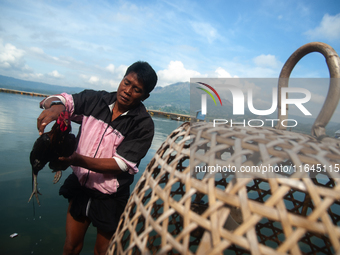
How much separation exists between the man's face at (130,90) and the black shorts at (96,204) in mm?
761

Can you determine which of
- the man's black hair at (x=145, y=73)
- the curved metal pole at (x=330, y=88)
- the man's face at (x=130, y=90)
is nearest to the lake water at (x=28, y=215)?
the man's face at (x=130, y=90)

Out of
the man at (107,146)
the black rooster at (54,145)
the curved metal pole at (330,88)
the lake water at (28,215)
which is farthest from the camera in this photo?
the lake water at (28,215)

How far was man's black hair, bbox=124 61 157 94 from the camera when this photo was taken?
1.53m

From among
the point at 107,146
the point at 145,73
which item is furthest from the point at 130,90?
the point at 107,146

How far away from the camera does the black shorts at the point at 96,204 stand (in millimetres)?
1582

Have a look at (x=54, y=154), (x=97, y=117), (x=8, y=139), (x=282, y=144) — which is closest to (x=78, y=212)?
(x=54, y=154)

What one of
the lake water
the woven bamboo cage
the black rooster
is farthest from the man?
the lake water

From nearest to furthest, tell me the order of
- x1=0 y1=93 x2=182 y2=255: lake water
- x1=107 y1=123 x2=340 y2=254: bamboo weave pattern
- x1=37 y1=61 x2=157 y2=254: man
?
x1=107 y1=123 x2=340 y2=254: bamboo weave pattern
x1=37 y1=61 x2=157 y2=254: man
x1=0 y1=93 x2=182 y2=255: lake water

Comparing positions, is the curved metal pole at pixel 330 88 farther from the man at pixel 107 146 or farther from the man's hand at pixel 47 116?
the man's hand at pixel 47 116

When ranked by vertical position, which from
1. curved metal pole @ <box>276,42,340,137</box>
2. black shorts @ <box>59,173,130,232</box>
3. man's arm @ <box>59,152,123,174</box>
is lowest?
black shorts @ <box>59,173,130,232</box>

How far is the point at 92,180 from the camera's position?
5.18 ft

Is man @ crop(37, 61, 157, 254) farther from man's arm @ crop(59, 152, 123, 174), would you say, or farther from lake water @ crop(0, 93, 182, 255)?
lake water @ crop(0, 93, 182, 255)

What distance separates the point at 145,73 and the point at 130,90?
184 mm

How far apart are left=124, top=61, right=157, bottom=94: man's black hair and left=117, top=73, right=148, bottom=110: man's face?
0.03 meters
